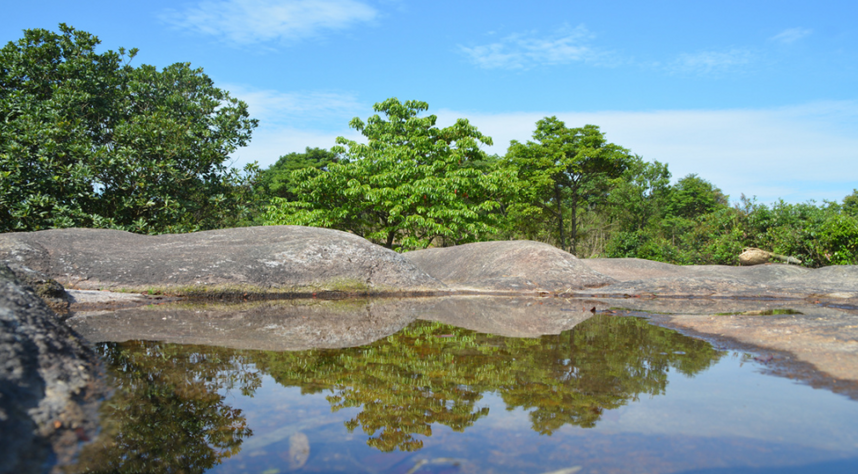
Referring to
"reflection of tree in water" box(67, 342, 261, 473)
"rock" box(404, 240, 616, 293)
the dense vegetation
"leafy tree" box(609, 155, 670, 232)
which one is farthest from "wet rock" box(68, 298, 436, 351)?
"leafy tree" box(609, 155, 670, 232)

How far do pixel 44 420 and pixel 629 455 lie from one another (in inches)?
86.0

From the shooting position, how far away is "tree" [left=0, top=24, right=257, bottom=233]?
1274 cm

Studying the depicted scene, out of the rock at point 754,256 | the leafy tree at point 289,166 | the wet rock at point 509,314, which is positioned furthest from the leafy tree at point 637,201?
the wet rock at point 509,314

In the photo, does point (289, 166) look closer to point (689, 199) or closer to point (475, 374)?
point (689, 199)

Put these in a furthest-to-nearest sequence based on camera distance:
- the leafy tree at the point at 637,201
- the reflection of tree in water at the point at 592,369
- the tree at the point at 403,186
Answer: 1. the leafy tree at the point at 637,201
2. the tree at the point at 403,186
3. the reflection of tree in water at the point at 592,369

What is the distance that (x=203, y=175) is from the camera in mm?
15836

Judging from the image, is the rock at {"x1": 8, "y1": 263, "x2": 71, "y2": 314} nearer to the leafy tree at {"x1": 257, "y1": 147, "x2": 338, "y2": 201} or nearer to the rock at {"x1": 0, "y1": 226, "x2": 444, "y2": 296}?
the rock at {"x1": 0, "y1": 226, "x2": 444, "y2": 296}

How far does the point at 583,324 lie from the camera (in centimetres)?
486

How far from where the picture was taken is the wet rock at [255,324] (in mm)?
3789

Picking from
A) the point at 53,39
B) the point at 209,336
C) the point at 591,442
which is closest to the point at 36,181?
the point at 53,39

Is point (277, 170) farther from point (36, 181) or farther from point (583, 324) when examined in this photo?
point (583, 324)

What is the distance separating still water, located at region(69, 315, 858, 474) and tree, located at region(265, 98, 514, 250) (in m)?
12.9

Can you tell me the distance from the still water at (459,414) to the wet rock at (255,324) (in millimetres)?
387

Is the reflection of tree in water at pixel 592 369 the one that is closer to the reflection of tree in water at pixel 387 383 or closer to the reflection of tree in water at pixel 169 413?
the reflection of tree in water at pixel 387 383
